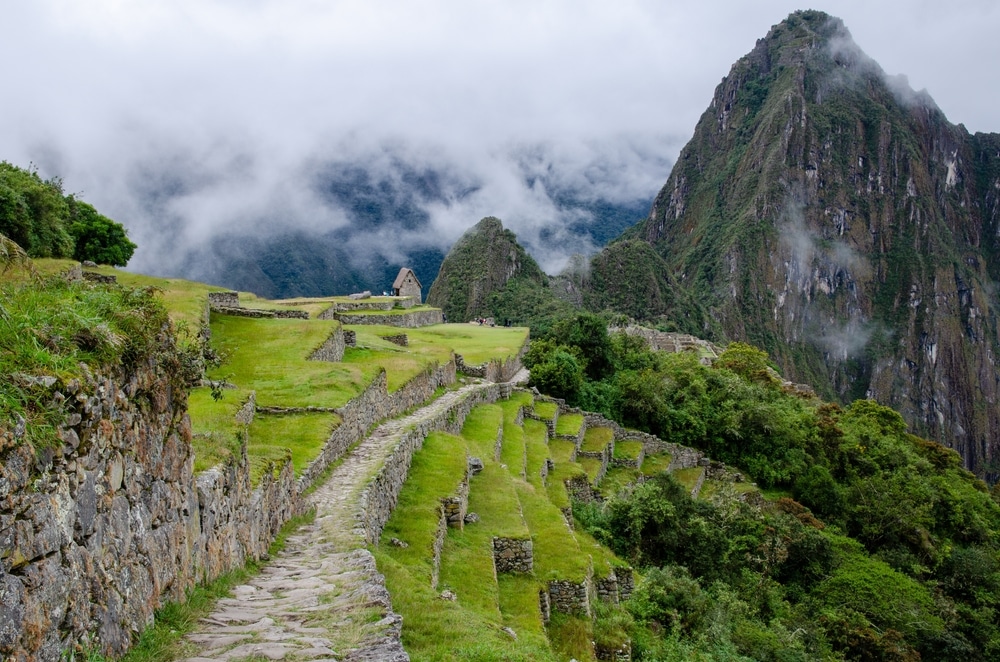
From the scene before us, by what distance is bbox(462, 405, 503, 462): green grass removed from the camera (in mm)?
18906

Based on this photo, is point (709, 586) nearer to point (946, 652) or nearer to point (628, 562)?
point (628, 562)

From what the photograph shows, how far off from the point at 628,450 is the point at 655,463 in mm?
1453

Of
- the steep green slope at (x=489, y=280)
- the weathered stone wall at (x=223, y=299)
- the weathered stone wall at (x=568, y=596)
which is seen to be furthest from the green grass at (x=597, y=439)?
the steep green slope at (x=489, y=280)

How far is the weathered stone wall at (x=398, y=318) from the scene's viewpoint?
130 ft

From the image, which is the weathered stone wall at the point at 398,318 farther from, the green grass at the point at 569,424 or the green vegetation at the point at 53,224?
the green grass at the point at 569,424

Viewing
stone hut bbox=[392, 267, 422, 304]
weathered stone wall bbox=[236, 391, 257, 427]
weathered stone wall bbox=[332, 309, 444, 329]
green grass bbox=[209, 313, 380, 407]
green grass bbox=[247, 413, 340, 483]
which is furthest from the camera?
stone hut bbox=[392, 267, 422, 304]

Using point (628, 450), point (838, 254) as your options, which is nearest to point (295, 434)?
point (628, 450)

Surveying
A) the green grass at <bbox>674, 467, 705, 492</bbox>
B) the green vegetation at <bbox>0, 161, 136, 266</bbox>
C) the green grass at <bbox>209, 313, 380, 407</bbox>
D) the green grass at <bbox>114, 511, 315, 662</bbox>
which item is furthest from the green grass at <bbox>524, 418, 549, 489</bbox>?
the green vegetation at <bbox>0, 161, 136, 266</bbox>

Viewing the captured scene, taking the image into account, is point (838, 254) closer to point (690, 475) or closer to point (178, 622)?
point (690, 475)

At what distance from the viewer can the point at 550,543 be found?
45.2 feet

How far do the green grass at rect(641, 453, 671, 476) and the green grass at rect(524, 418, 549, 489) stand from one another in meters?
5.67

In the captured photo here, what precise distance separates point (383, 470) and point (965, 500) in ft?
124

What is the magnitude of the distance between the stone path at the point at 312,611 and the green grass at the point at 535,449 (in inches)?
437

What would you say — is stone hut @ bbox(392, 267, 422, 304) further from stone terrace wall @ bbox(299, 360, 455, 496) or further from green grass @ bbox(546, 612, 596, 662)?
green grass @ bbox(546, 612, 596, 662)
